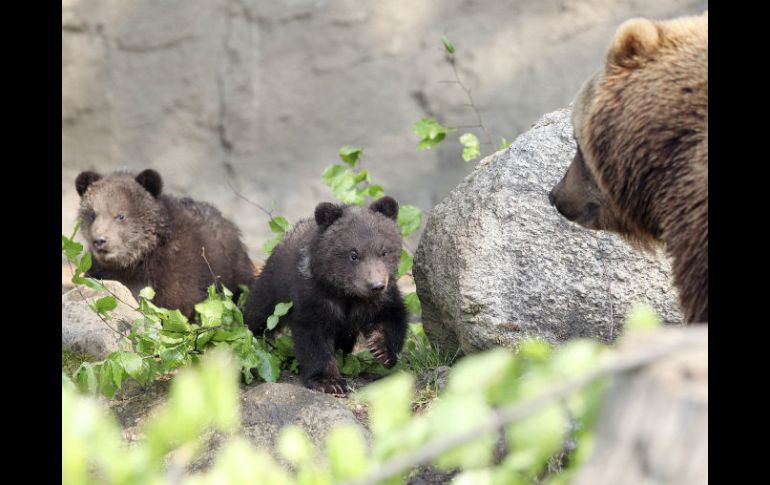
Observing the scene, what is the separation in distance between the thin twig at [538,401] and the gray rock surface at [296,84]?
31.9ft

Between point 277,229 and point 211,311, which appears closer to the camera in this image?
point 211,311

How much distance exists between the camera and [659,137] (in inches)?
146

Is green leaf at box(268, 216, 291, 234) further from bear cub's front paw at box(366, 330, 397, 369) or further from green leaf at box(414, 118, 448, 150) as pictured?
bear cub's front paw at box(366, 330, 397, 369)

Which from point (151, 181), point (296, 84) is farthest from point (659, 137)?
point (296, 84)

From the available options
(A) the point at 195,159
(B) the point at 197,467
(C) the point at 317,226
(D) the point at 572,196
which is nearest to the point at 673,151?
(D) the point at 572,196

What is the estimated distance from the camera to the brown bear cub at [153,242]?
8469 millimetres

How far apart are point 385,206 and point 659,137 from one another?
3376mm

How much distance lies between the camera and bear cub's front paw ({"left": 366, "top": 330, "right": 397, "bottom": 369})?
6.62 metres

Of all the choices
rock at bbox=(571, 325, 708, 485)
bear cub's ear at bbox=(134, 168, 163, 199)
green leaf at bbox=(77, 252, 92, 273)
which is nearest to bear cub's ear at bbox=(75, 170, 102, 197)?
bear cub's ear at bbox=(134, 168, 163, 199)

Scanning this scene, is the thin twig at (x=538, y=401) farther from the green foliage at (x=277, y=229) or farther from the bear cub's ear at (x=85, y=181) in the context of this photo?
the bear cub's ear at (x=85, y=181)

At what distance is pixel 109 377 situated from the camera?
561 centimetres

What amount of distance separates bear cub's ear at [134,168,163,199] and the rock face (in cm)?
345

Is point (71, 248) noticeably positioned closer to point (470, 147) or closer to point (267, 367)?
point (267, 367)
